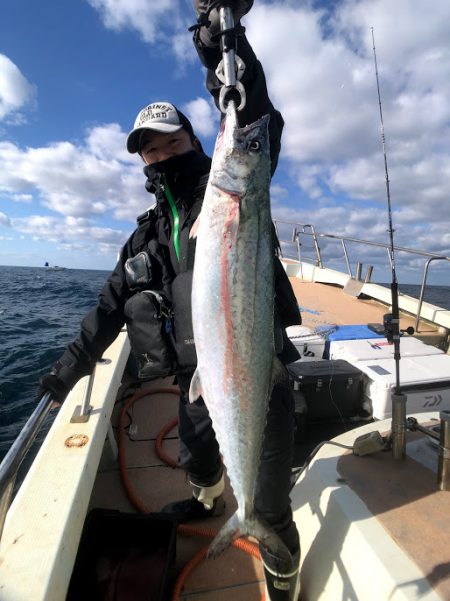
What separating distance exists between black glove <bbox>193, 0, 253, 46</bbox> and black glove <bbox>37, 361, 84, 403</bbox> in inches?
89.6

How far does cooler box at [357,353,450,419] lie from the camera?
3838 mm

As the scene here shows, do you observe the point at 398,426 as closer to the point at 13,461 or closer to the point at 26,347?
the point at 13,461

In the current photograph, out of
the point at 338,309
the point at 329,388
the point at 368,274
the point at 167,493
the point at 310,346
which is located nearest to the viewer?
the point at 167,493

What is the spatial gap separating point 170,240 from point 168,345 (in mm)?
668

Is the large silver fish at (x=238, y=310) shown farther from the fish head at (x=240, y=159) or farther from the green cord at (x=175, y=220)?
the green cord at (x=175, y=220)

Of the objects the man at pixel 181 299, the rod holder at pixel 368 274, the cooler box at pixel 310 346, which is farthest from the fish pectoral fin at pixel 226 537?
the rod holder at pixel 368 274

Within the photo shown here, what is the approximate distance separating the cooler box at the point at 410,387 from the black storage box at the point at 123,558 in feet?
8.17

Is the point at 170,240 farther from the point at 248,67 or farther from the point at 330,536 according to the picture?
the point at 330,536

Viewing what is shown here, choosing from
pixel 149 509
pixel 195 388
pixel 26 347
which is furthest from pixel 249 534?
pixel 26 347

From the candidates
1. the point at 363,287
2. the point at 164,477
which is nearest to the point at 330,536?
the point at 164,477

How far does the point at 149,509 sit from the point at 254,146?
3.00 meters

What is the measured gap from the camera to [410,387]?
382cm

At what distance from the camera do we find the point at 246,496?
1.78 meters

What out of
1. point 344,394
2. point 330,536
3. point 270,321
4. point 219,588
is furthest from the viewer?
point 344,394
